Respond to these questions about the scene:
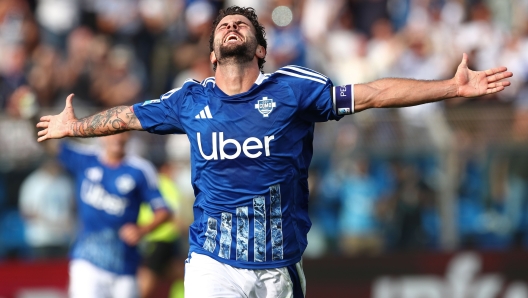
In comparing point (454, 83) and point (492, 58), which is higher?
point (492, 58)

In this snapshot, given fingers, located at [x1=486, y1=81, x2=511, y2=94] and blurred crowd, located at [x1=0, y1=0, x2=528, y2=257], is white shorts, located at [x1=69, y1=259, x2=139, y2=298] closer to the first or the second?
blurred crowd, located at [x1=0, y1=0, x2=528, y2=257]

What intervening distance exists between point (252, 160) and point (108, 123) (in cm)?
112

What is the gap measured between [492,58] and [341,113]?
9.88m

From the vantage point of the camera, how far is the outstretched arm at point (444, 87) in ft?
18.6

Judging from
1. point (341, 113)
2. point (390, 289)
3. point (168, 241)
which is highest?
point (341, 113)

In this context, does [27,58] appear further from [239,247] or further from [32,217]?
[239,247]

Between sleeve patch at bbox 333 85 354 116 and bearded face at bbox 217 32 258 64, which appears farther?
bearded face at bbox 217 32 258 64

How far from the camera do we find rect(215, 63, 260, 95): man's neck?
20.1ft

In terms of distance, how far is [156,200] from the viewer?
33.9ft

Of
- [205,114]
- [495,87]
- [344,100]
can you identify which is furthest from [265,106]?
[495,87]

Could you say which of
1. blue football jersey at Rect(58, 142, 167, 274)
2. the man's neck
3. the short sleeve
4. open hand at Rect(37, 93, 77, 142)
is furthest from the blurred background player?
the short sleeve

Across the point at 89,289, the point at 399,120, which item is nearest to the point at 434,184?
the point at 399,120

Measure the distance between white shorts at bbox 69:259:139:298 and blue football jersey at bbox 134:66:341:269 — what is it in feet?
13.0

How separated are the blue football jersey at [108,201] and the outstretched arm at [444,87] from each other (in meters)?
5.02
